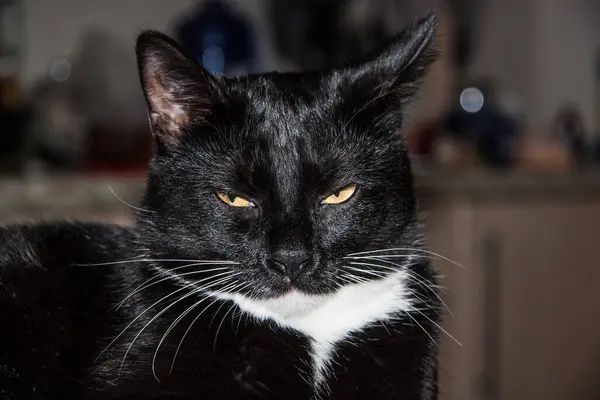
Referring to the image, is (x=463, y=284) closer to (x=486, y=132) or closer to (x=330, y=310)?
(x=486, y=132)

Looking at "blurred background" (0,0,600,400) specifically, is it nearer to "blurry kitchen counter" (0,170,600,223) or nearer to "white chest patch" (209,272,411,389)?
"blurry kitchen counter" (0,170,600,223)

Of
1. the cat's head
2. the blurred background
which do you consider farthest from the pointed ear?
the blurred background

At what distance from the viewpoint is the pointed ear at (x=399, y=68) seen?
0.99m

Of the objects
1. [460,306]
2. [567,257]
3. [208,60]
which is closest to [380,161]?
[208,60]

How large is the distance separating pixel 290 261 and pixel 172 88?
0.89 feet

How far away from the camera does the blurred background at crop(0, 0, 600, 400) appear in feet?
8.62

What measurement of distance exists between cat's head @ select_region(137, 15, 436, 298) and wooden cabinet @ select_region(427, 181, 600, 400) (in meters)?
1.66

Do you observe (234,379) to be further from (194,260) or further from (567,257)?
(567,257)

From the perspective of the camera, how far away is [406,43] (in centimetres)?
102

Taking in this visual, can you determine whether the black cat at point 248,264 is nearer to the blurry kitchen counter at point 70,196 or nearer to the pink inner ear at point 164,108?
the pink inner ear at point 164,108

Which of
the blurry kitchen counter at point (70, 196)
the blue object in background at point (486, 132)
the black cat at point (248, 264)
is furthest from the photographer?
the blue object in background at point (486, 132)

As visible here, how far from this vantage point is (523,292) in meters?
2.89

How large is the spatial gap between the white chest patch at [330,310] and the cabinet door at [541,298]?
1.81m

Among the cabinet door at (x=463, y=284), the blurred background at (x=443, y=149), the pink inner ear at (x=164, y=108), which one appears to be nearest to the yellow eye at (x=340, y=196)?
the pink inner ear at (x=164, y=108)
